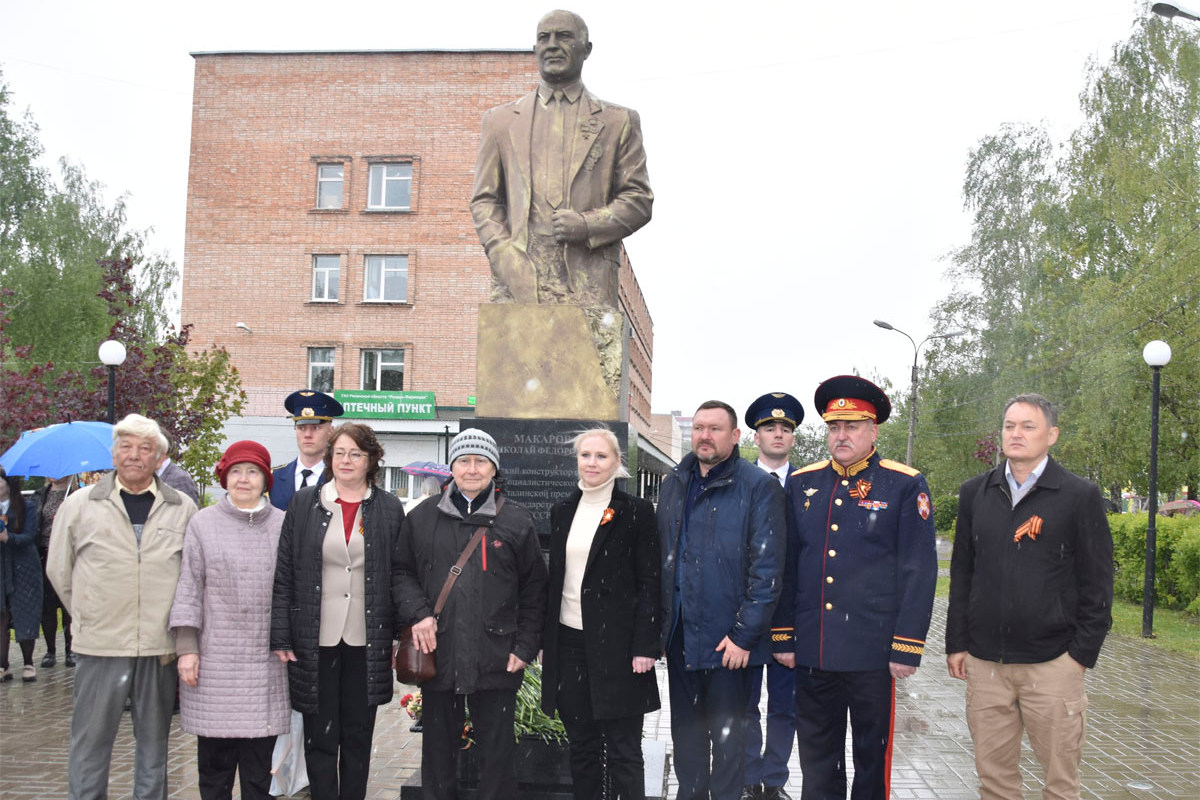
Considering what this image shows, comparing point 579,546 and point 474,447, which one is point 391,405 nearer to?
point 474,447

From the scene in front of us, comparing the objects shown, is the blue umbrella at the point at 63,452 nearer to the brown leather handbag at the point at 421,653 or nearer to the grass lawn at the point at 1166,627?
the brown leather handbag at the point at 421,653

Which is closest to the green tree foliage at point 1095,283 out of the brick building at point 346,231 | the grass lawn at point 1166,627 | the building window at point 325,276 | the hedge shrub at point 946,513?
the hedge shrub at point 946,513

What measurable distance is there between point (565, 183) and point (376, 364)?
971 inches

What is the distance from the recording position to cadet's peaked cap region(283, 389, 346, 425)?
5.86 metres

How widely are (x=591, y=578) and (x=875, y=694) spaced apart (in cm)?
129

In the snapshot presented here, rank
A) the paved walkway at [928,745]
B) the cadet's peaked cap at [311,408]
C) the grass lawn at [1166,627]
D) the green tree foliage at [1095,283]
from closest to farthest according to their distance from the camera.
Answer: the paved walkway at [928,745] → the cadet's peaked cap at [311,408] → the grass lawn at [1166,627] → the green tree foliage at [1095,283]

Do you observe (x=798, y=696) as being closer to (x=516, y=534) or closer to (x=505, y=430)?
(x=516, y=534)

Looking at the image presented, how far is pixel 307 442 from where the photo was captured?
580 centimetres

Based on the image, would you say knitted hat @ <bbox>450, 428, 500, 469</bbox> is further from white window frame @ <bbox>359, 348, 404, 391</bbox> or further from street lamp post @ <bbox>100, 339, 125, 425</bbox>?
white window frame @ <bbox>359, 348, 404, 391</bbox>

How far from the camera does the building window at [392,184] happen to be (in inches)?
1149

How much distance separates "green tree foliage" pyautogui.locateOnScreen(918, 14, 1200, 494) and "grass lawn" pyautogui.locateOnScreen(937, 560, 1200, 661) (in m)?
6.02

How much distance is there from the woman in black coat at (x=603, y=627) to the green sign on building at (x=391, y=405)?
24.6 m

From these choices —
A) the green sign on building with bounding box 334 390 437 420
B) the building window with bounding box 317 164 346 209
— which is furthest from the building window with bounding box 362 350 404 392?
the building window with bounding box 317 164 346 209

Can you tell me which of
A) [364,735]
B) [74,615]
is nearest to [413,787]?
[364,735]
